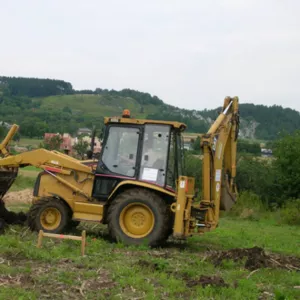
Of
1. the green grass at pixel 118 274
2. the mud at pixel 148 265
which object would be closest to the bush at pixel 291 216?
the green grass at pixel 118 274

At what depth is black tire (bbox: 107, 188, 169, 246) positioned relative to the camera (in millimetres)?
10836

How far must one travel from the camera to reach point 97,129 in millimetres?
12094

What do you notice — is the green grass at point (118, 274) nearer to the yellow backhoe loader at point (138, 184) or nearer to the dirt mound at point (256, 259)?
the dirt mound at point (256, 259)

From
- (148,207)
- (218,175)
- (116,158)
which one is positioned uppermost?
(116,158)

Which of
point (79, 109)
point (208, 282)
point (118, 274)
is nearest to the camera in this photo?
point (208, 282)

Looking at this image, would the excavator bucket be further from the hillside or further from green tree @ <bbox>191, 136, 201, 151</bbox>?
the hillside

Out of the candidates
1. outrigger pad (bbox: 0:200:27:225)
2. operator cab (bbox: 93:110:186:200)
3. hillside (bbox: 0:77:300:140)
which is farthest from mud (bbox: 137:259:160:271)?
hillside (bbox: 0:77:300:140)

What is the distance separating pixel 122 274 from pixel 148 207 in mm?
3260

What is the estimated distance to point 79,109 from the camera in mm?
115188

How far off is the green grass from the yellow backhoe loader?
668 millimetres

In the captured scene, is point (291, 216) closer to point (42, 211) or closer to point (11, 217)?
point (11, 217)

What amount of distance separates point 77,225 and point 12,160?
7.41 ft

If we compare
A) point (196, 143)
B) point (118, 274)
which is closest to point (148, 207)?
point (196, 143)

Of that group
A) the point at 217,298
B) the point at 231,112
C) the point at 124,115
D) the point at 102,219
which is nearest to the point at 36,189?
the point at 102,219
